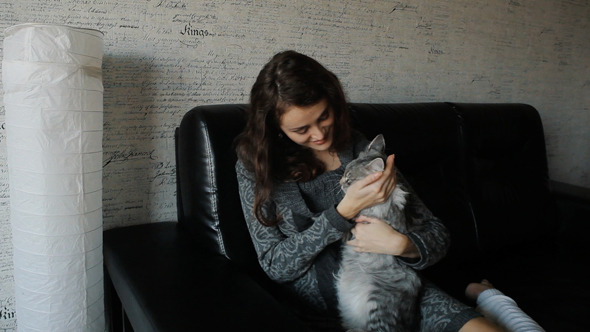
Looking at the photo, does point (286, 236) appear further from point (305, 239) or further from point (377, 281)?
point (377, 281)

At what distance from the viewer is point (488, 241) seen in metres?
1.93

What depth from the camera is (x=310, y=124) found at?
1151 millimetres

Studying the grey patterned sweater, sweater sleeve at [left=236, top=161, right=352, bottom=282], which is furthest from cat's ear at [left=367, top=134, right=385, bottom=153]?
sweater sleeve at [left=236, top=161, right=352, bottom=282]

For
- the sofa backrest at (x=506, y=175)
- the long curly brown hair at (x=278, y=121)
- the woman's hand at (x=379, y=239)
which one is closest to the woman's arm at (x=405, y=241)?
the woman's hand at (x=379, y=239)

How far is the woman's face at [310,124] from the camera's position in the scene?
1.13 meters

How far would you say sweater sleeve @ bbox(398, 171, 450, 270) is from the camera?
3.91ft

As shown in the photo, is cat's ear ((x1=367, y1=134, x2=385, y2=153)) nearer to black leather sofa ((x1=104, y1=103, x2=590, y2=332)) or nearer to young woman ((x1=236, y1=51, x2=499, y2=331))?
young woman ((x1=236, y1=51, x2=499, y2=331))

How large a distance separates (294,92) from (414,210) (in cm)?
57

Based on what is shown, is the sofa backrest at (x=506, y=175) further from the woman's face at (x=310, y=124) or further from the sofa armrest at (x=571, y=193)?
the woman's face at (x=310, y=124)

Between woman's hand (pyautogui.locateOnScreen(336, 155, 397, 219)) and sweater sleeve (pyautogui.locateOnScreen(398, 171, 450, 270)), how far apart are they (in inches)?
7.4

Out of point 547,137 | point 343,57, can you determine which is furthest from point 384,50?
point 547,137

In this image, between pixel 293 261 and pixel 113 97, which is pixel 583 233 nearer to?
pixel 293 261

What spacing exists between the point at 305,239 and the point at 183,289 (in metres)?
0.34

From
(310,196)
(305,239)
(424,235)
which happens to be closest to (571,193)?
(424,235)
